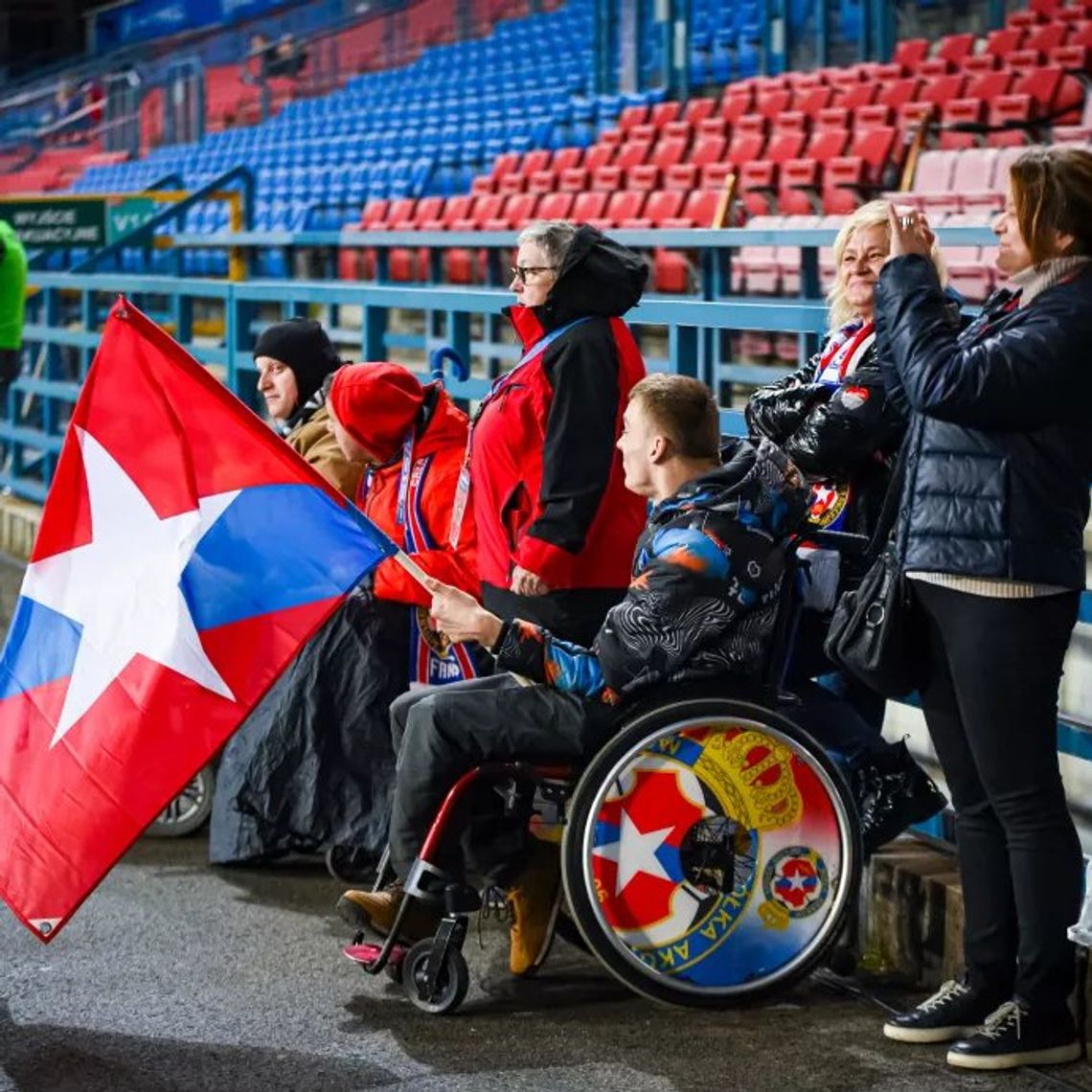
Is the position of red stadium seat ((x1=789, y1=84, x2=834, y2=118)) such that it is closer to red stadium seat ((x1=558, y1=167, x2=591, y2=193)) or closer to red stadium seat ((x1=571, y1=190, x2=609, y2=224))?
red stadium seat ((x1=571, y1=190, x2=609, y2=224))

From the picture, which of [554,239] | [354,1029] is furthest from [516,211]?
[354,1029]

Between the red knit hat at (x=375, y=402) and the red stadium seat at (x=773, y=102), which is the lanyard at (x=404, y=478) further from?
the red stadium seat at (x=773, y=102)

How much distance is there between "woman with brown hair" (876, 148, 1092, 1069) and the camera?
12.6 feet

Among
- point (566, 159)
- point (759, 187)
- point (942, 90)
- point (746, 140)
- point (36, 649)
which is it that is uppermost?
point (942, 90)

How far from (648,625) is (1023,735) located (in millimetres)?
781

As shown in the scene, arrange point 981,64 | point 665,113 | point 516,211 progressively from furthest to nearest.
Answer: point 665,113 → point 516,211 → point 981,64

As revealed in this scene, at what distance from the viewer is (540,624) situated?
495cm

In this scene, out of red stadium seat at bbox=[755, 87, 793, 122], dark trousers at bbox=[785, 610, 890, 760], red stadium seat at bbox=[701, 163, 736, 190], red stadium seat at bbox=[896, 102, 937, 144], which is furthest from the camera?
red stadium seat at bbox=[755, 87, 793, 122]

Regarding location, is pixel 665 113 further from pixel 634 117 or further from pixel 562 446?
pixel 562 446

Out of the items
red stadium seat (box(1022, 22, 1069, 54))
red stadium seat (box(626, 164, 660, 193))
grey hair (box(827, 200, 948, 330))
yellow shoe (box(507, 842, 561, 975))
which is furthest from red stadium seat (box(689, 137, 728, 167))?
yellow shoe (box(507, 842, 561, 975))

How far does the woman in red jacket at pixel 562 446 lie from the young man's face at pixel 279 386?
1207mm

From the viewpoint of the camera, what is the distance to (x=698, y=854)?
14.5 feet

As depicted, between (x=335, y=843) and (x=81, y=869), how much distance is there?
1.26 metres

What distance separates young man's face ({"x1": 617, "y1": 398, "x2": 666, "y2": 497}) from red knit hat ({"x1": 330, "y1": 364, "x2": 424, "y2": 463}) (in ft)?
3.27
